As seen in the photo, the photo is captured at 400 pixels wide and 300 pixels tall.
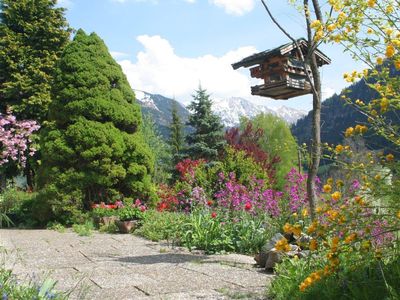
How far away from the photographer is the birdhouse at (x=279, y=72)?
6445 mm

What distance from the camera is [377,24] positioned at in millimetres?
2859

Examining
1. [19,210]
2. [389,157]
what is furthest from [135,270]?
[19,210]

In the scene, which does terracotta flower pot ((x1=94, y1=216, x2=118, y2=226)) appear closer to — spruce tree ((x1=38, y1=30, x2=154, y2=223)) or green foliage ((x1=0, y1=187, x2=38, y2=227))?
spruce tree ((x1=38, y1=30, x2=154, y2=223))

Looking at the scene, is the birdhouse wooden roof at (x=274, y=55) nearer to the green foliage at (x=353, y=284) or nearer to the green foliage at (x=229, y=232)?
the green foliage at (x=229, y=232)

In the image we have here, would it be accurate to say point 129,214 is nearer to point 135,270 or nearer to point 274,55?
point 135,270

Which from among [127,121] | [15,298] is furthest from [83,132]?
[15,298]

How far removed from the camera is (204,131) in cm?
1877

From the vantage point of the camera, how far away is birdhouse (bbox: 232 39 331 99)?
254 inches

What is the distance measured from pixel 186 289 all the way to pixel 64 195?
20.1ft

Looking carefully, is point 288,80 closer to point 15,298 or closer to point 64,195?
point 15,298

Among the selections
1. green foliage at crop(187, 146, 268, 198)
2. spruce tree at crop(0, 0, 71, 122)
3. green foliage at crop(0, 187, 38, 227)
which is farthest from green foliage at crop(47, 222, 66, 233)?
spruce tree at crop(0, 0, 71, 122)

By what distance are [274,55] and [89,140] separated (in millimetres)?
4739

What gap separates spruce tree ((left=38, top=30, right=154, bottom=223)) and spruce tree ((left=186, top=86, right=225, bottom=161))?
764cm

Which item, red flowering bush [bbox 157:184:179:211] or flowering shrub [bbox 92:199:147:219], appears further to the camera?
red flowering bush [bbox 157:184:179:211]
